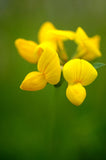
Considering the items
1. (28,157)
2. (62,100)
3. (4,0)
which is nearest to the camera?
(28,157)

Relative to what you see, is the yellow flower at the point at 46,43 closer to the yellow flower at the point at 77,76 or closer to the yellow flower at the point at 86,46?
the yellow flower at the point at 86,46

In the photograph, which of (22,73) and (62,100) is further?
(22,73)

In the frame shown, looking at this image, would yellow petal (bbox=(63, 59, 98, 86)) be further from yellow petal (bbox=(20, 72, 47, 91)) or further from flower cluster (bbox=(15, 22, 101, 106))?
yellow petal (bbox=(20, 72, 47, 91))

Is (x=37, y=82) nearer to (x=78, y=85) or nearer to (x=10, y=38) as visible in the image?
(x=78, y=85)

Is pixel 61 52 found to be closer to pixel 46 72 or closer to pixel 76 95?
pixel 46 72

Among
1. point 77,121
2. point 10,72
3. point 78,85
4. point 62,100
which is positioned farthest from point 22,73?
point 78,85

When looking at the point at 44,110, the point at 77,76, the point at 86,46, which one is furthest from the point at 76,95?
the point at 44,110

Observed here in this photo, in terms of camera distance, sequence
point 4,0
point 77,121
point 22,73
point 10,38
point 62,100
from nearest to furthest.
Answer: point 77,121, point 62,100, point 22,73, point 10,38, point 4,0
